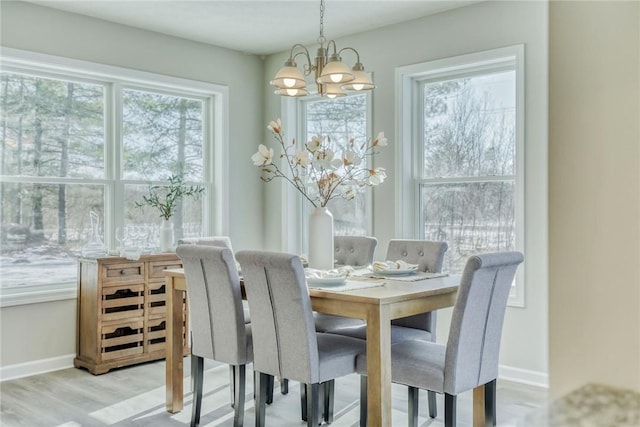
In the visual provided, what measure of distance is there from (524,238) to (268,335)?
2.06 meters

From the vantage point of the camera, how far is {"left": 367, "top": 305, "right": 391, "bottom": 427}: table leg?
8.08 ft

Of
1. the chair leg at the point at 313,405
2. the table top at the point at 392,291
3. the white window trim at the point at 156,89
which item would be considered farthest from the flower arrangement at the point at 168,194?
the chair leg at the point at 313,405

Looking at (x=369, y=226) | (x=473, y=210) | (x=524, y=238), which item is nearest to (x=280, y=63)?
(x=369, y=226)

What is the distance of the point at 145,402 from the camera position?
3518mm

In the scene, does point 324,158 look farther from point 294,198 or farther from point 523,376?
point 294,198

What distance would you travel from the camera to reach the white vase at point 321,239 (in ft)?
10.7

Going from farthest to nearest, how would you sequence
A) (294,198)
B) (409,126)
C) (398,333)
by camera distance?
1. (294,198)
2. (409,126)
3. (398,333)

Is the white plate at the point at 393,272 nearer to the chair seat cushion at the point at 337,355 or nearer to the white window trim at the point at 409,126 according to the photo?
the chair seat cushion at the point at 337,355

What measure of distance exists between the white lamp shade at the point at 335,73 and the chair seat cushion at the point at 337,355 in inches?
52.9

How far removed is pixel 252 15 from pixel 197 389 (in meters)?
2.81

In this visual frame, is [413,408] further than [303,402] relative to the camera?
No

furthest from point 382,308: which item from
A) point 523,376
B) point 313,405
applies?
point 523,376

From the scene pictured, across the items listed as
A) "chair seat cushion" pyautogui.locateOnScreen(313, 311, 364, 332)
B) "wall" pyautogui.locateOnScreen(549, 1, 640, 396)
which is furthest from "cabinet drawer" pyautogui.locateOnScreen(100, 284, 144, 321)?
"wall" pyautogui.locateOnScreen(549, 1, 640, 396)

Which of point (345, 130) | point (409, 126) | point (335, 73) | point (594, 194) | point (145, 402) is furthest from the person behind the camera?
point (345, 130)
